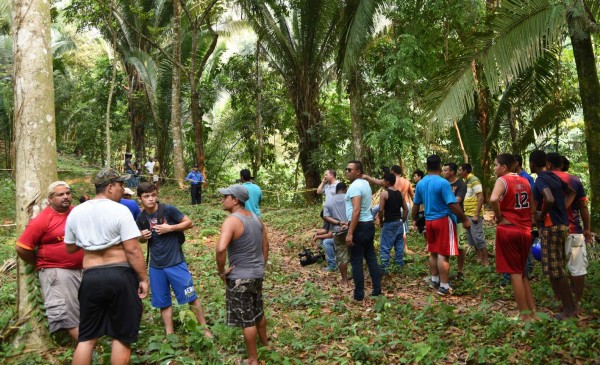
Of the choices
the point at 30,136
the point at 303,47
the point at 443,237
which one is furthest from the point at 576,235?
the point at 303,47

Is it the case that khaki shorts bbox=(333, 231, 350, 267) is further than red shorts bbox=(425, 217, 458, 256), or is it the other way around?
khaki shorts bbox=(333, 231, 350, 267)

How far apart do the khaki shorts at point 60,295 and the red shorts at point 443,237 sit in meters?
4.50

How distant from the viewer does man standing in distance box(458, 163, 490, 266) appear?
317 inches

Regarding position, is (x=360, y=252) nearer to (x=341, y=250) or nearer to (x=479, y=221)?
(x=341, y=250)

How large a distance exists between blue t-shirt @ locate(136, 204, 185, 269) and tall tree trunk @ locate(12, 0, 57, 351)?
3.52ft

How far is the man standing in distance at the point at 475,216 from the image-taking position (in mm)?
8047

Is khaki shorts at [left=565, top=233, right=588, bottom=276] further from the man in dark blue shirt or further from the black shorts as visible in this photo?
the man in dark blue shirt

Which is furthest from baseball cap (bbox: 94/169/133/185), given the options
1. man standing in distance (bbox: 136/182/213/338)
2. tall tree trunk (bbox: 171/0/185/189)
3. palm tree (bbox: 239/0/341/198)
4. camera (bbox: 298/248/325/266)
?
tall tree trunk (bbox: 171/0/185/189)

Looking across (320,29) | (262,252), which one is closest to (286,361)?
(262,252)

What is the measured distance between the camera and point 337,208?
26.0 feet

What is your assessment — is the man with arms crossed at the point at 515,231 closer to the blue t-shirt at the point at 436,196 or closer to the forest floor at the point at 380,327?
the forest floor at the point at 380,327

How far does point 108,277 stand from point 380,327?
10.2 feet

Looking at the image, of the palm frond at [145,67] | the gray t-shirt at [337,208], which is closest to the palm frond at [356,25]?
the gray t-shirt at [337,208]

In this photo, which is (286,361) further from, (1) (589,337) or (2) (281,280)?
(2) (281,280)
